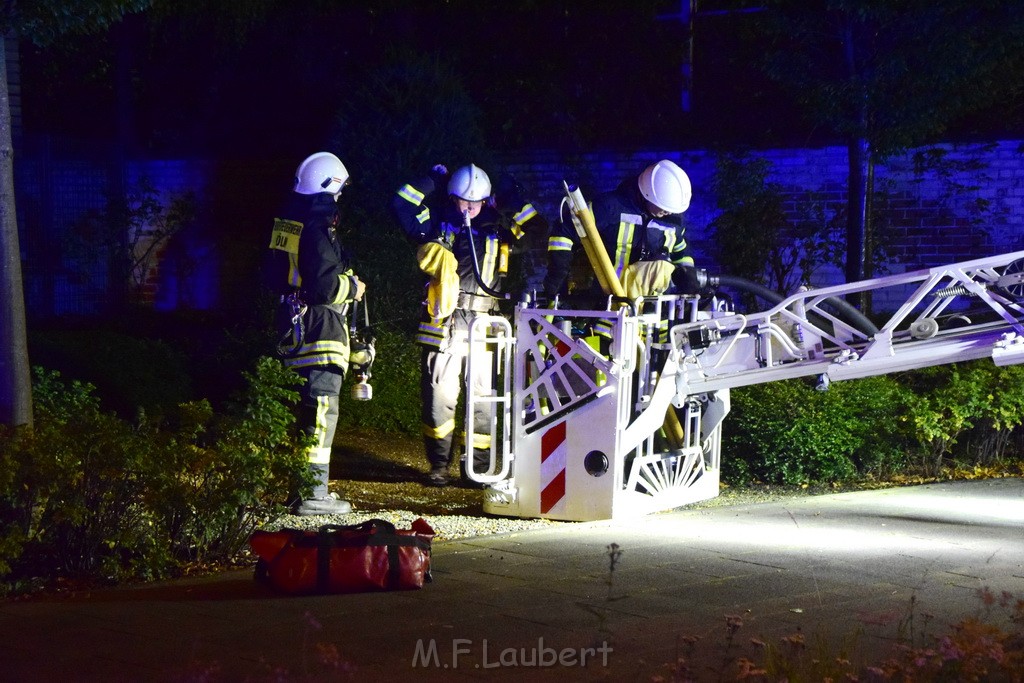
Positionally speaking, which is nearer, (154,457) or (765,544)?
(154,457)

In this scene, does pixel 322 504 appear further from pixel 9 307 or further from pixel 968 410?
pixel 968 410

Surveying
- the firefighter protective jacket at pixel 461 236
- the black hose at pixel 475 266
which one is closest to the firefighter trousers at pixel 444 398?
the firefighter protective jacket at pixel 461 236

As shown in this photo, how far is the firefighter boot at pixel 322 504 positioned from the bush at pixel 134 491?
119cm

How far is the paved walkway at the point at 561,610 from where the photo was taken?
519 cm

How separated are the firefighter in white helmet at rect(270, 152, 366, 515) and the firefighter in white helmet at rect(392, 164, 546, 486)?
0.99 m

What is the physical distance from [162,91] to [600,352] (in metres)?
15.7

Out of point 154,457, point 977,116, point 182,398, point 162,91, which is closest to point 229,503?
point 154,457

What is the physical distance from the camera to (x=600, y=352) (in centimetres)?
909

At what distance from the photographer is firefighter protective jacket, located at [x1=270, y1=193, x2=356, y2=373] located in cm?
869

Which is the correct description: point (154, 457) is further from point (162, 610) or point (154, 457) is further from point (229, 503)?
point (162, 610)

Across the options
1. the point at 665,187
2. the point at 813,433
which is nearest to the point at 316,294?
the point at 665,187

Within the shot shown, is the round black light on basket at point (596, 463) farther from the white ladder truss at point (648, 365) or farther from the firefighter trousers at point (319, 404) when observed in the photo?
the firefighter trousers at point (319, 404)

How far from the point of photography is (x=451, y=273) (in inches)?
386

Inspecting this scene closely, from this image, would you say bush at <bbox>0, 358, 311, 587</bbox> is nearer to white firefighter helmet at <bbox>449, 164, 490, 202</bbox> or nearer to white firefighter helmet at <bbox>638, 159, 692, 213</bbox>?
white firefighter helmet at <bbox>449, 164, 490, 202</bbox>
